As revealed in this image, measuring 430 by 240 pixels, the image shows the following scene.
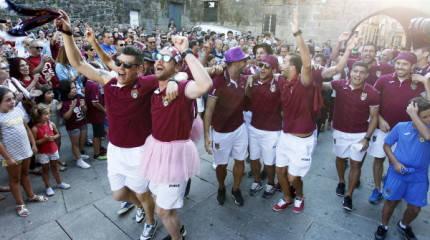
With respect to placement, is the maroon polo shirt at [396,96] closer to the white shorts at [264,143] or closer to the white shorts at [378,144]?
the white shorts at [378,144]

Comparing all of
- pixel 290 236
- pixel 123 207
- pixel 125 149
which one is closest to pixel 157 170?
pixel 125 149

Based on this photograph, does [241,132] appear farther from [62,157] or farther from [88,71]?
[62,157]

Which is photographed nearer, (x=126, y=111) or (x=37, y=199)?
(x=126, y=111)

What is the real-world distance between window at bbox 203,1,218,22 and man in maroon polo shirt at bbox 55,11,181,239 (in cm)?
2294

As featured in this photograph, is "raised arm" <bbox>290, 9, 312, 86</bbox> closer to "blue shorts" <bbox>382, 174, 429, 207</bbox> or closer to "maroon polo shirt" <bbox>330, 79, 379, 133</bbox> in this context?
"maroon polo shirt" <bbox>330, 79, 379, 133</bbox>

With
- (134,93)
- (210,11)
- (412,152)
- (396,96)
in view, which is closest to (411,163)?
(412,152)

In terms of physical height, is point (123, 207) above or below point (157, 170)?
below

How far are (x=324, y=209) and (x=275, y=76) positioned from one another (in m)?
2.11

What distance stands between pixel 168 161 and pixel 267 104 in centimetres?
189

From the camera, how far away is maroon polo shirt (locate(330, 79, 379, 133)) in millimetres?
3875

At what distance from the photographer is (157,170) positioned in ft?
8.97

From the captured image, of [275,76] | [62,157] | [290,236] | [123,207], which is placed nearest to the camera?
[290,236]

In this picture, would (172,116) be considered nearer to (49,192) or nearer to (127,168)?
(127,168)

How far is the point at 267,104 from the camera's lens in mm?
3990
